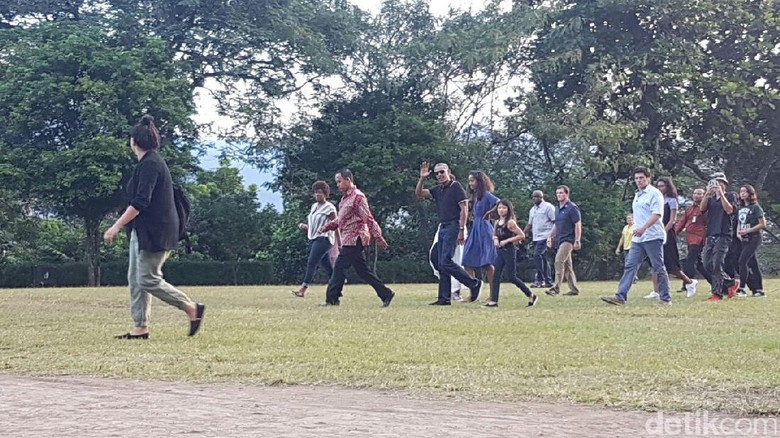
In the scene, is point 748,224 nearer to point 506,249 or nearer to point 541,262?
point 506,249

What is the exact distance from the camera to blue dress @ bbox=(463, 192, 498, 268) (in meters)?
13.8

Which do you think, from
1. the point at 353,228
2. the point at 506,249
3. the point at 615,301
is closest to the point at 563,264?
the point at 506,249

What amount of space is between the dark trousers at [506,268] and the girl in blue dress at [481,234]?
10 centimetres

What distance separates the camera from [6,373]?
6.87 meters

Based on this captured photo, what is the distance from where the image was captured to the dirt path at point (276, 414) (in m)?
4.77

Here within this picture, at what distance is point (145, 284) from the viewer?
343 inches

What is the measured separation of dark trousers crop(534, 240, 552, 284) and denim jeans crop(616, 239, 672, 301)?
226 inches

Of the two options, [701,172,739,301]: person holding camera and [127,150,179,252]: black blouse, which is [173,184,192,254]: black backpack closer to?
[127,150,179,252]: black blouse

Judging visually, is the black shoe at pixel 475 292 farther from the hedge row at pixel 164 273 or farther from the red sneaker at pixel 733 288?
the hedge row at pixel 164 273

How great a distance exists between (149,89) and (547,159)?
1491cm

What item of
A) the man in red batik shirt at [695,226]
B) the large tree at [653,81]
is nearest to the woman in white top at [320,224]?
the man in red batik shirt at [695,226]

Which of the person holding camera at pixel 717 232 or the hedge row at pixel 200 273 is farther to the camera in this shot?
the hedge row at pixel 200 273

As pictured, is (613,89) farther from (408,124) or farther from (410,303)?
(410,303)

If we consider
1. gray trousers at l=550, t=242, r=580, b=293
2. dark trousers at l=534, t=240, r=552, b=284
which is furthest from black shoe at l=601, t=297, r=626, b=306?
dark trousers at l=534, t=240, r=552, b=284
